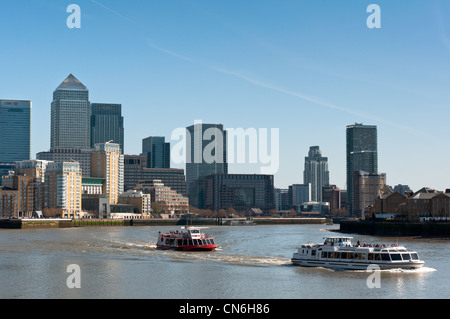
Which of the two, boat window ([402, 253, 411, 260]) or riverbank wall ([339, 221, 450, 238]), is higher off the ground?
boat window ([402, 253, 411, 260])

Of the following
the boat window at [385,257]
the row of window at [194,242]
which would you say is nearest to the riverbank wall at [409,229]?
the row of window at [194,242]

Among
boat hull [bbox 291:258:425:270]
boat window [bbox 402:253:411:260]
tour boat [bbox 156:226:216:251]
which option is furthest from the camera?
tour boat [bbox 156:226:216:251]

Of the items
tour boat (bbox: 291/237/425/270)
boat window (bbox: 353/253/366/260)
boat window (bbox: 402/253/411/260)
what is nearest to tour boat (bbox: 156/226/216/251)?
tour boat (bbox: 291/237/425/270)

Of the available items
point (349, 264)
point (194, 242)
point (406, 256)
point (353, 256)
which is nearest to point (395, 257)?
point (406, 256)

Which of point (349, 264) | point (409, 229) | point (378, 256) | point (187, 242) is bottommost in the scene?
point (409, 229)

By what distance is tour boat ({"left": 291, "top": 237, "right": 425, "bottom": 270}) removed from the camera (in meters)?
77.6

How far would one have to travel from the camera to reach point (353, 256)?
79875 millimetres

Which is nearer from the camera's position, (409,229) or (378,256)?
(378,256)

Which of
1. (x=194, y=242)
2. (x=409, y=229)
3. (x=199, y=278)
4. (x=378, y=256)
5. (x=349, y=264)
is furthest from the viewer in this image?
→ (x=409, y=229)

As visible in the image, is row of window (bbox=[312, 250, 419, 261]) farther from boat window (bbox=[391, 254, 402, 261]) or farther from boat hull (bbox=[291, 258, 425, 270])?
boat hull (bbox=[291, 258, 425, 270])

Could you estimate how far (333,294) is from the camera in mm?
62188

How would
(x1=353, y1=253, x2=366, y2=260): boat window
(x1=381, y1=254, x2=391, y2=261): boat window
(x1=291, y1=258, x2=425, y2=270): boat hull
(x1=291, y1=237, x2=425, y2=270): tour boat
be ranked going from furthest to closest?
(x1=353, y1=253, x2=366, y2=260): boat window, (x1=381, y1=254, x2=391, y2=261): boat window, (x1=291, y1=237, x2=425, y2=270): tour boat, (x1=291, y1=258, x2=425, y2=270): boat hull

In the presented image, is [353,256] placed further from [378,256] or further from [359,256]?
[378,256]
